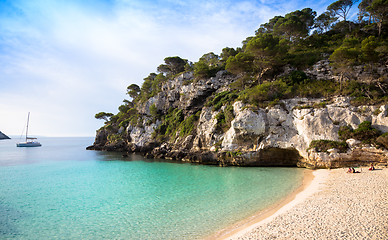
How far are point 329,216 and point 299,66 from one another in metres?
30.3

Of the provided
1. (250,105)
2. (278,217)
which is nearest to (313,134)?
(250,105)

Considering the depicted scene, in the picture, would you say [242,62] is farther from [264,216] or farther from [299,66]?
[264,216]

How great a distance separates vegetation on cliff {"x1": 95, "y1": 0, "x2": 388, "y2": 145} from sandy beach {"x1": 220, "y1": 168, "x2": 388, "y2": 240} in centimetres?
1206

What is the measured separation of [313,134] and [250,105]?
869cm

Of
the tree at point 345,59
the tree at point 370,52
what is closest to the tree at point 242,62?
the tree at point 345,59

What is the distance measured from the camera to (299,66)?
31531 millimetres

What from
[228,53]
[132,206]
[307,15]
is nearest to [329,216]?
[132,206]

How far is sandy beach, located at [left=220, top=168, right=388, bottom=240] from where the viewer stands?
6562mm

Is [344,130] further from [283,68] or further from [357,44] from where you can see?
[357,44]

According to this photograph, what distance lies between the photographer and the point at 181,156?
106 feet

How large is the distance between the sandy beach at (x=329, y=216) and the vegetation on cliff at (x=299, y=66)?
12.1m

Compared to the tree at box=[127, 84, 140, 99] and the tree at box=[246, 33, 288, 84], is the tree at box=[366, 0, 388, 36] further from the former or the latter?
the tree at box=[127, 84, 140, 99]

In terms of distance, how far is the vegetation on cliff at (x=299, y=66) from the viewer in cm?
2375

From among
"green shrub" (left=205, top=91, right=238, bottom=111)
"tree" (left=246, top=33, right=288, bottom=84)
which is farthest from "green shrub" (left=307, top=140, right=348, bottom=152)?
"tree" (left=246, top=33, right=288, bottom=84)
